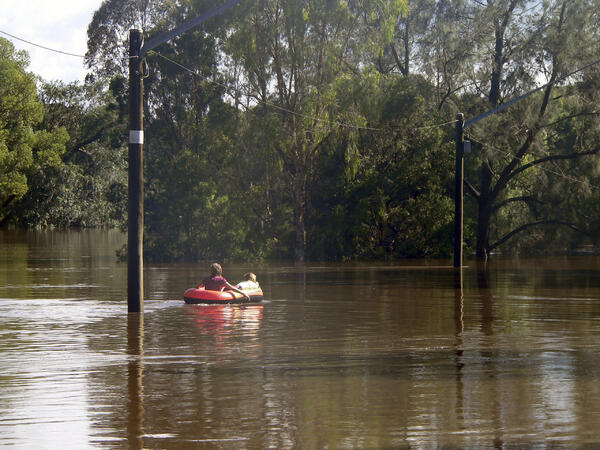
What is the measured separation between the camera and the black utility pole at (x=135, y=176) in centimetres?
2158

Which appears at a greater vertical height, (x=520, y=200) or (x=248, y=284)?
(x=520, y=200)

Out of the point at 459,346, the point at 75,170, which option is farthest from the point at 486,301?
the point at 75,170

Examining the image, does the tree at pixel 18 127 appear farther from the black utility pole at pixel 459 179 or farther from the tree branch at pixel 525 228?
the black utility pole at pixel 459 179

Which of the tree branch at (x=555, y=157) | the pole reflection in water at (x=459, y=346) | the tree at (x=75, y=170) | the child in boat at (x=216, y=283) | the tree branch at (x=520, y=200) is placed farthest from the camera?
the tree at (x=75, y=170)

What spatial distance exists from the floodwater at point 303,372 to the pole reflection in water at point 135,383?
1.2 inches

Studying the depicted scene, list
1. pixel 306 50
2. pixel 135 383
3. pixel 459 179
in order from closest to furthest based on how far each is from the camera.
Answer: pixel 135 383
pixel 459 179
pixel 306 50

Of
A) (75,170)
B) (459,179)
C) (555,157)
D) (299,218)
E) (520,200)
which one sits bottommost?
(299,218)

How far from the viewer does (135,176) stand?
21.9 m

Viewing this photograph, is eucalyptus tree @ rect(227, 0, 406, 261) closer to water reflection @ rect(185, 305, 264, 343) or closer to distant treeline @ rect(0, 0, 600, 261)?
distant treeline @ rect(0, 0, 600, 261)

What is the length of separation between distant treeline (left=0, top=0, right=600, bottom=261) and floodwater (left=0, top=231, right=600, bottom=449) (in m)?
26.6

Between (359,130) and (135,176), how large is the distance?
35247mm

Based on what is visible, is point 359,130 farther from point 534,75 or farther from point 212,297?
point 212,297

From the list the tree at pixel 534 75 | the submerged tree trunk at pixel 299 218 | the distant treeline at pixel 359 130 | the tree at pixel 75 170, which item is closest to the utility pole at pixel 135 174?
the distant treeline at pixel 359 130

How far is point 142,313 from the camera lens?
2200 cm
